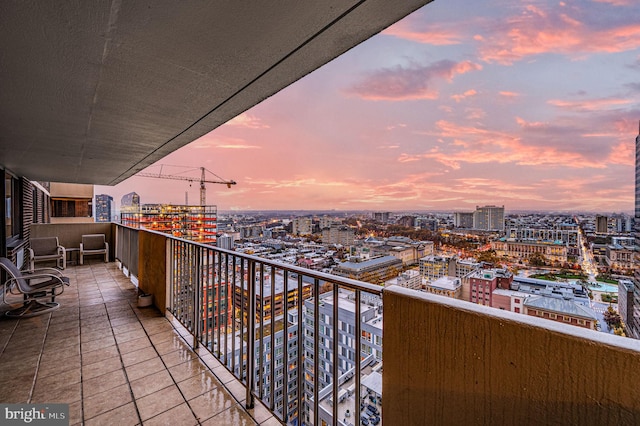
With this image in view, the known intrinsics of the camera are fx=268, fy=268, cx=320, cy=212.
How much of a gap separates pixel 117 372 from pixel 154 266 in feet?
6.23

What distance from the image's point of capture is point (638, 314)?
1.47 metres

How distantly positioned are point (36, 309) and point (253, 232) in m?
3.40

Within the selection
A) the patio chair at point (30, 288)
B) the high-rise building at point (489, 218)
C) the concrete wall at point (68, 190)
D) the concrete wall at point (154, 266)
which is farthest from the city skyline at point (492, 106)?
the concrete wall at point (68, 190)

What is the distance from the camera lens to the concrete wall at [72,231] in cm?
786

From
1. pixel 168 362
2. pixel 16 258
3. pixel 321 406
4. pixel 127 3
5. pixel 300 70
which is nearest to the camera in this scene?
pixel 127 3

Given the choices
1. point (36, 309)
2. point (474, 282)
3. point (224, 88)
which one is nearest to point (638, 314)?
point (474, 282)

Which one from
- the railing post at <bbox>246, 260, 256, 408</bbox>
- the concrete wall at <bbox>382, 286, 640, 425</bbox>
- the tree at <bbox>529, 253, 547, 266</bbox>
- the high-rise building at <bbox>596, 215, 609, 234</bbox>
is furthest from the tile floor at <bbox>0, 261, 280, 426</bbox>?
the high-rise building at <bbox>596, 215, 609, 234</bbox>

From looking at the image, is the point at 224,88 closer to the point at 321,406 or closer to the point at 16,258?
the point at 321,406

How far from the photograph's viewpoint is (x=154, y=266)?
4.13 m

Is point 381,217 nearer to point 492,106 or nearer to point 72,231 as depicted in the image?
point 492,106

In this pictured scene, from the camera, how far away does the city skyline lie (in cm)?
426

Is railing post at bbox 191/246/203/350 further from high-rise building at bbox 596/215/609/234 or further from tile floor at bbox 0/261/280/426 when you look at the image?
high-rise building at bbox 596/215/609/234

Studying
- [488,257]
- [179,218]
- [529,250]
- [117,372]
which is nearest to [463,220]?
[529,250]

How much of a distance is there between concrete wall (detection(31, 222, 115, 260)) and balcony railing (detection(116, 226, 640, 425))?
811 cm
